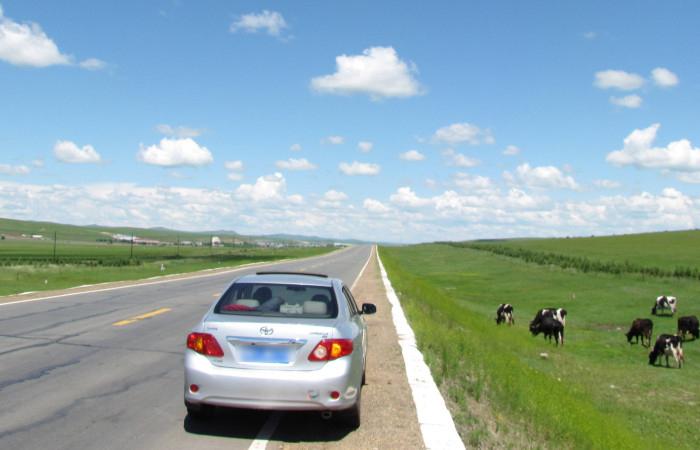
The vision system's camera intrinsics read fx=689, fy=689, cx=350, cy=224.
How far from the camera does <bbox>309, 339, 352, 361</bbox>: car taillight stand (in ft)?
22.0

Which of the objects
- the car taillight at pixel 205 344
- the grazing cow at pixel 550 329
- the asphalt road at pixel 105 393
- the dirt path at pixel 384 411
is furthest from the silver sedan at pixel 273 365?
the grazing cow at pixel 550 329

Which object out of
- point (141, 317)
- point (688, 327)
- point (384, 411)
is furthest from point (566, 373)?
point (384, 411)

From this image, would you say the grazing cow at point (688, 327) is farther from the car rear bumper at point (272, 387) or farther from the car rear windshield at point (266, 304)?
the car rear bumper at point (272, 387)

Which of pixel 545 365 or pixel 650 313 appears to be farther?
pixel 650 313

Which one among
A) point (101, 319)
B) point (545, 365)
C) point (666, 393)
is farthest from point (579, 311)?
point (101, 319)

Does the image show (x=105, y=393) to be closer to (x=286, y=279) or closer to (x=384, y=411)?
(x=286, y=279)

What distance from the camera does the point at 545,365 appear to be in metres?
19.1

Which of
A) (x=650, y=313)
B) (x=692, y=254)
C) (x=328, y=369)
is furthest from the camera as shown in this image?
(x=692, y=254)

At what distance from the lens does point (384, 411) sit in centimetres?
790

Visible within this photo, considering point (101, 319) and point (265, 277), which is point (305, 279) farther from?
point (101, 319)

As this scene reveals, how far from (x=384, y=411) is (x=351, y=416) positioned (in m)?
1.02

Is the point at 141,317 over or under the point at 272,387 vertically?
under

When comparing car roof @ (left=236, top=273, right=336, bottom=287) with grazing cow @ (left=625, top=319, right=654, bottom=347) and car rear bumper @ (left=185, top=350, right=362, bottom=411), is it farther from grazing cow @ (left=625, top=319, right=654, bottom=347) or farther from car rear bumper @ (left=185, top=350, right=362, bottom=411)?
grazing cow @ (left=625, top=319, right=654, bottom=347)

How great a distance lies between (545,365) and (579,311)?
1456 cm
